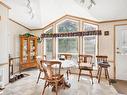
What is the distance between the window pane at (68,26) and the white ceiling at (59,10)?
404 millimetres

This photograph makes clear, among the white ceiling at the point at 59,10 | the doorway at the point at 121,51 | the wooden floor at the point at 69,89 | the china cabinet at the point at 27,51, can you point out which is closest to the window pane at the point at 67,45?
the white ceiling at the point at 59,10

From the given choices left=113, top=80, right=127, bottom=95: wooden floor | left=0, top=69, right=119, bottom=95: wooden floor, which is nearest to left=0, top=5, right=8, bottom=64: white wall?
left=0, top=69, right=119, bottom=95: wooden floor

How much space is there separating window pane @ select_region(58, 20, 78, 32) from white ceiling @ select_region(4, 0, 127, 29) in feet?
1.33

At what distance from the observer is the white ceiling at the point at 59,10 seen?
145 inches

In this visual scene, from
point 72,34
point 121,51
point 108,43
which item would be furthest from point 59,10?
point 121,51

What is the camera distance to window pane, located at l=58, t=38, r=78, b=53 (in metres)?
5.31

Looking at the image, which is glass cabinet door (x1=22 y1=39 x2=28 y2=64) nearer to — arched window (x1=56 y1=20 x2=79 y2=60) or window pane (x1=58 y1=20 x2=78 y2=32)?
arched window (x1=56 y1=20 x2=79 y2=60)

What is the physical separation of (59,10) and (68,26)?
86 cm

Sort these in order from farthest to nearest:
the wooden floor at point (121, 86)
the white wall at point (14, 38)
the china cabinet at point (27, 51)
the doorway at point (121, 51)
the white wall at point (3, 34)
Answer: the china cabinet at point (27, 51)
the white wall at point (14, 38)
the doorway at point (121, 51)
the white wall at point (3, 34)
the wooden floor at point (121, 86)

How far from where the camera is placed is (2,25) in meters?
3.61

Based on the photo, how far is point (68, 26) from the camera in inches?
213

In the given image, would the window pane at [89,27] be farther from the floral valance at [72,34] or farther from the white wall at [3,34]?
the white wall at [3,34]

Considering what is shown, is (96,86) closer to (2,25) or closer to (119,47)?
(119,47)

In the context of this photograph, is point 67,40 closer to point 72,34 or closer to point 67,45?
point 67,45
